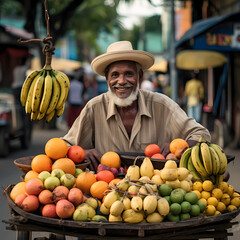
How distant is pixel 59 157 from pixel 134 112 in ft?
3.71

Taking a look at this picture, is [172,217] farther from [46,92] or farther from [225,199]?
[46,92]

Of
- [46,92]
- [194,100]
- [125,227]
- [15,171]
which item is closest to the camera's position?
[125,227]

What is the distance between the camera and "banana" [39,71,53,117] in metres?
3.13

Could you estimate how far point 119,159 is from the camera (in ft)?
10.2

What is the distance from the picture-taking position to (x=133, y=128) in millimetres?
3680

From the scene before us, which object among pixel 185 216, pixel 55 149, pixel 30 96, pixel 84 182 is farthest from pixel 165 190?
pixel 30 96

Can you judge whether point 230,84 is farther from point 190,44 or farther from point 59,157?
point 59,157

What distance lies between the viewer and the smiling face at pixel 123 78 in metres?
3.65

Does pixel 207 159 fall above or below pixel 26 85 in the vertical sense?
below

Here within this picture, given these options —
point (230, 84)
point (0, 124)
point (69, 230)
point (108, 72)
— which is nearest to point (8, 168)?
point (0, 124)

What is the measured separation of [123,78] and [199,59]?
36.8 feet

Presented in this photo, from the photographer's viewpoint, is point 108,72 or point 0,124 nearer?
point 108,72

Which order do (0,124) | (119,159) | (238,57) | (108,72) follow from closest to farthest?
(119,159) < (108,72) < (0,124) < (238,57)

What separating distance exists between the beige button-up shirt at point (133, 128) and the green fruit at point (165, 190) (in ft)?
4.20
